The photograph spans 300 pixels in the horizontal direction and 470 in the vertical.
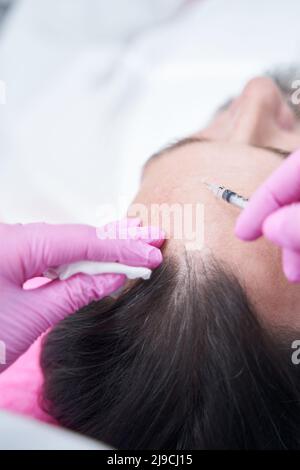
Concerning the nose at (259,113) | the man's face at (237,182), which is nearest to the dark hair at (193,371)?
the man's face at (237,182)

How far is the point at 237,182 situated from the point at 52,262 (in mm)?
359

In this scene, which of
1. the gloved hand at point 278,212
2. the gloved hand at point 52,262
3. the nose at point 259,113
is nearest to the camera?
the gloved hand at point 278,212

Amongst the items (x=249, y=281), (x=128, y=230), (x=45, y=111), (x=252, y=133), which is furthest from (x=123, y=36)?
(x=249, y=281)

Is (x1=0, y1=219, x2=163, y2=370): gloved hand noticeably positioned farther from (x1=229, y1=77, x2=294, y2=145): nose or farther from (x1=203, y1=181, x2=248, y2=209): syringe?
(x1=229, y1=77, x2=294, y2=145): nose

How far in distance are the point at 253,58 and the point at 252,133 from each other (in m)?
0.57

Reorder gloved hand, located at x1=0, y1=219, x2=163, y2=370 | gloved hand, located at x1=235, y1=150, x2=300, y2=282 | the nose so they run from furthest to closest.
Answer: the nose, gloved hand, located at x1=0, y1=219, x2=163, y2=370, gloved hand, located at x1=235, y1=150, x2=300, y2=282

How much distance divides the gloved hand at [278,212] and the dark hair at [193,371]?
91 mm

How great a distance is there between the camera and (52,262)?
0.82 metres

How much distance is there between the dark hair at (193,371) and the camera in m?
0.78

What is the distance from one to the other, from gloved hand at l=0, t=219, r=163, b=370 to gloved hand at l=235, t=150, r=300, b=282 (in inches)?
6.3

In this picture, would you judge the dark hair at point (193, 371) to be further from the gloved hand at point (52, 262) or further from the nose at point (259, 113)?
Answer: the nose at point (259, 113)

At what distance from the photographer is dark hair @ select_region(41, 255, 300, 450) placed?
781 mm

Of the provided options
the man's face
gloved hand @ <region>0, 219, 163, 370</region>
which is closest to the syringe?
the man's face

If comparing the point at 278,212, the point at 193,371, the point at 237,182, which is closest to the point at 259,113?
the point at 237,182
